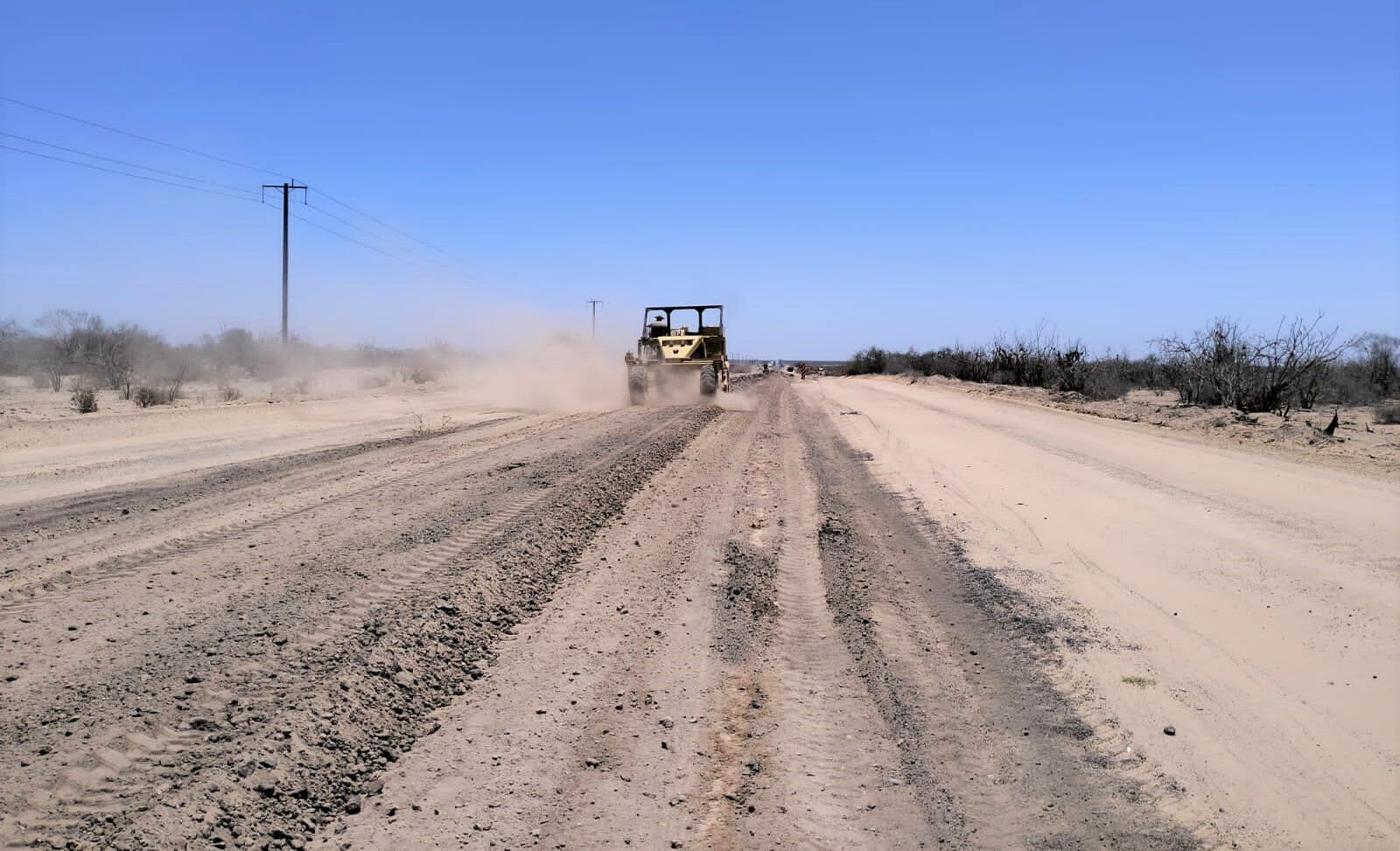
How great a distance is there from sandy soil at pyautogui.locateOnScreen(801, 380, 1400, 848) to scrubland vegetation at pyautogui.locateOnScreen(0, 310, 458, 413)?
21.7 metres

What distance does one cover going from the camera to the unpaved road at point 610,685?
3580 millimetres

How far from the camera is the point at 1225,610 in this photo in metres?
6.33

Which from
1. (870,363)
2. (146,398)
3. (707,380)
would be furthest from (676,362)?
(870,363)

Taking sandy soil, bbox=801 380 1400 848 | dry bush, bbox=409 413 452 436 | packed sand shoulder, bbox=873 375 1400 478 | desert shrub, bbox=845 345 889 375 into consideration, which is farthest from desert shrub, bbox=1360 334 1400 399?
desert shrub, bbox=845 345 889 375

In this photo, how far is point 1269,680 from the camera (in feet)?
16.6

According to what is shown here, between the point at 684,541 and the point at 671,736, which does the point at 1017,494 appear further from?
the point at 671,736

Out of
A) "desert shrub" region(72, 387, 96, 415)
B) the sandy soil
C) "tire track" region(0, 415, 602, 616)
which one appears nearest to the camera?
the sandy soil

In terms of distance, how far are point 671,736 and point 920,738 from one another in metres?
1.27

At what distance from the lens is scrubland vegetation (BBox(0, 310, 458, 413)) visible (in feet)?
94.7

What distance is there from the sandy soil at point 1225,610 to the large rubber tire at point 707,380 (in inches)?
539

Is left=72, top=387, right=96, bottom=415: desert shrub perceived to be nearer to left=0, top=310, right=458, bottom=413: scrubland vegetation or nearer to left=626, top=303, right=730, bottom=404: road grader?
left=0, top=310, right=458, bottom=413: scrubland vegetation

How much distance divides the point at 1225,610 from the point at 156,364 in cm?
4264

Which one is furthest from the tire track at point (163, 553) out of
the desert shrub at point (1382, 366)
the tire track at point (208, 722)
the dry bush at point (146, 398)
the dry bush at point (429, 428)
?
the desert shrub at point (1382, 366)

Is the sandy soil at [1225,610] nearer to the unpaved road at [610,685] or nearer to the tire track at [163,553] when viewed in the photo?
the unpaved road at [610,685]
